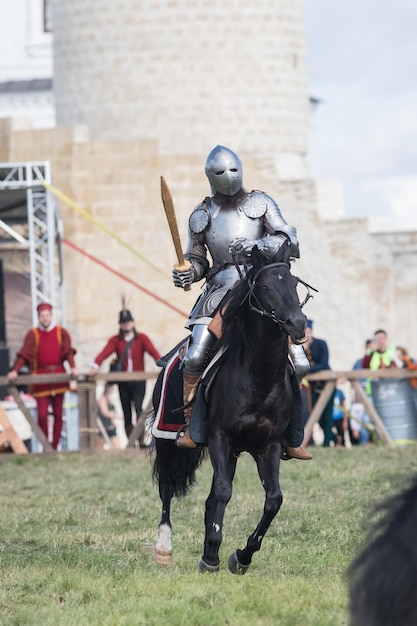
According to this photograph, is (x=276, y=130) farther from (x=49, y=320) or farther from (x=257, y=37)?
(x=49, y=320)

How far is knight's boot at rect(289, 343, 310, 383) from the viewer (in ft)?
28.9

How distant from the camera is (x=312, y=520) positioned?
1065cm

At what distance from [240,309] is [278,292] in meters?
0.53

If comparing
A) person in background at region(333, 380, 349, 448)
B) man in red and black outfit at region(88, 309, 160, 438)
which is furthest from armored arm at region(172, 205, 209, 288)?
person in background at region(333, 380, 349, 448)

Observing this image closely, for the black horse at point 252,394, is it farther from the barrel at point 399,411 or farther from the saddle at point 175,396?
the barrel at point 399,411

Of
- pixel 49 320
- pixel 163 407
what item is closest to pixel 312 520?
pixel 163 407

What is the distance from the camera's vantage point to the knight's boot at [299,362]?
880cm

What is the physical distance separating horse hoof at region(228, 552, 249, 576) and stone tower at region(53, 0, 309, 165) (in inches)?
958

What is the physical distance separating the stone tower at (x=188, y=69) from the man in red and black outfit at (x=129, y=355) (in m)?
13.8

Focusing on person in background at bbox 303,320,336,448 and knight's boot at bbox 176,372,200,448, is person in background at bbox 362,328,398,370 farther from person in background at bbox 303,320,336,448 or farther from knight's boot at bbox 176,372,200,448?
knight's boot at bbox 176,372,200,448

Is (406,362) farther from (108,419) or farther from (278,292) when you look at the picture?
(278,292)

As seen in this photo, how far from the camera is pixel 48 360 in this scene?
18656mm

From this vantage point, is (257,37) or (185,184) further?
(257,37)

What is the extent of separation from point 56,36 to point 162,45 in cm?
293
